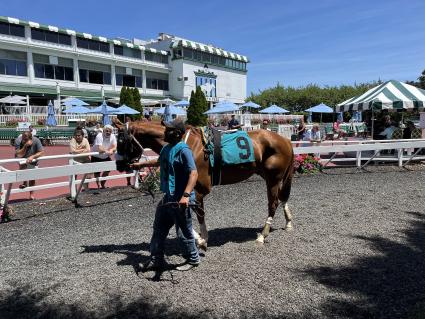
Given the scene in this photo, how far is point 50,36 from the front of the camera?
142 ft

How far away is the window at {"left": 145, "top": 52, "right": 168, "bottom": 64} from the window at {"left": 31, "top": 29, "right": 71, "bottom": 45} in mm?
13604

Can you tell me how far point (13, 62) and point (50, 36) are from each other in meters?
5.38

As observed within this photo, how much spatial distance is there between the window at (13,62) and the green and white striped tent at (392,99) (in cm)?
3692

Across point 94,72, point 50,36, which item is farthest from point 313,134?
point 94,72

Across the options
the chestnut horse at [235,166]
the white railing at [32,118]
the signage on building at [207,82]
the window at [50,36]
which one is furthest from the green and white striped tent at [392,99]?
the signage on building at [207,82]

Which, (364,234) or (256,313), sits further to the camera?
(364,234)

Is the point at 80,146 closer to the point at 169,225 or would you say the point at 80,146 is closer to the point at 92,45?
the point at 169,225

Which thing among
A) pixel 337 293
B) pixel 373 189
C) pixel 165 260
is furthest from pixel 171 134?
pixel 373 189

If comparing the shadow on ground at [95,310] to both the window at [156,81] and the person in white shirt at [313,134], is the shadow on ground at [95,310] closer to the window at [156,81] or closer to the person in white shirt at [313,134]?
the person in white shirt at [313,134]

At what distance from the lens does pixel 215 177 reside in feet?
17.6

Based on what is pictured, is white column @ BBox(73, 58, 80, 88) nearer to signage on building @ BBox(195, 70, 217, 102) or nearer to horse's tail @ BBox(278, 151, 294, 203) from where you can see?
signage on building @ BBox(195, 70, 217, 102)

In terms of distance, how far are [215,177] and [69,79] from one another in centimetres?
4571

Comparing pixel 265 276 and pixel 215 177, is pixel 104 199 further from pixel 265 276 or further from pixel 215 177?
pixel 265 276

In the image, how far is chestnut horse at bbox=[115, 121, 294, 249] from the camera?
16.1 feet
